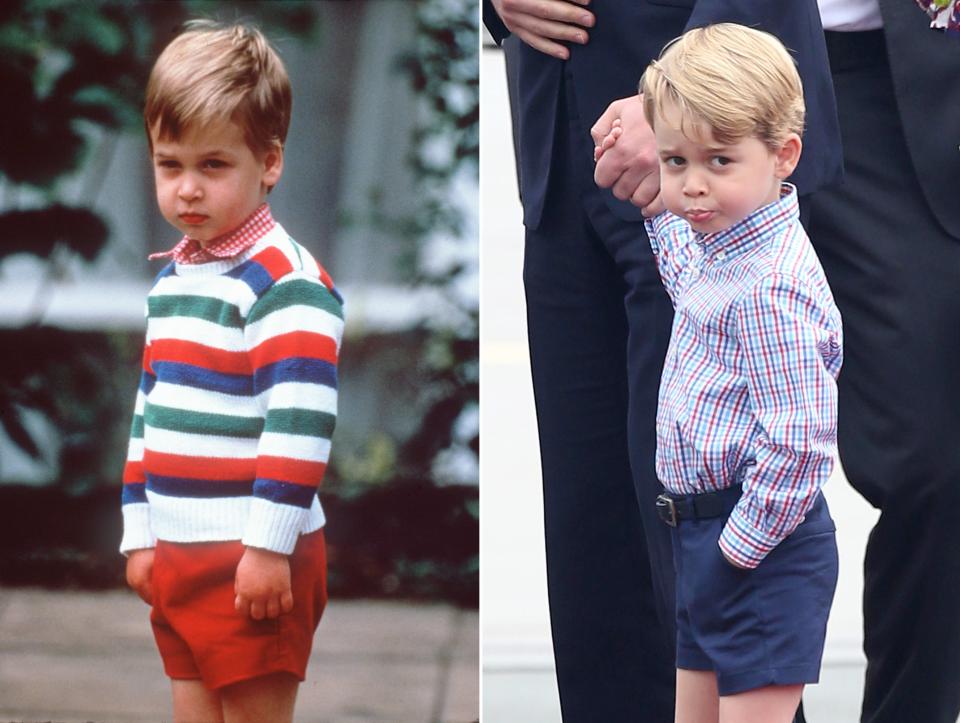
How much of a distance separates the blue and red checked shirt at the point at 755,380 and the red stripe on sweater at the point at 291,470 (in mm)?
511

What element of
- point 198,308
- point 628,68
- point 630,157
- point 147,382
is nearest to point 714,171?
point 630,157

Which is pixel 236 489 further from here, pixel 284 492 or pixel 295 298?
pixel 295 298

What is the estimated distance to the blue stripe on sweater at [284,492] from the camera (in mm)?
2109

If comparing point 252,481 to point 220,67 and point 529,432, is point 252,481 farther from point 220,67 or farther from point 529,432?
point 529,432

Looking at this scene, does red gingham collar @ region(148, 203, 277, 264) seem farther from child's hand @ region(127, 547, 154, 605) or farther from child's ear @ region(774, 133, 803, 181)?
child's ear @ region(774, 133, 803, 181)

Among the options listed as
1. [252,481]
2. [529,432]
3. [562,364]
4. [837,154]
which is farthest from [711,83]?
[529,432]

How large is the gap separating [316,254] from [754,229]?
2.17ft

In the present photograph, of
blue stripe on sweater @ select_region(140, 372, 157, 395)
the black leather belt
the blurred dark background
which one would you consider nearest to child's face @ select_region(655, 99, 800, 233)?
the black leather belt

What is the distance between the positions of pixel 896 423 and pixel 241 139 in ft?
3.33

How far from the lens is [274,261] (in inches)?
83.7

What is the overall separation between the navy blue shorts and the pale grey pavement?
1.85ft

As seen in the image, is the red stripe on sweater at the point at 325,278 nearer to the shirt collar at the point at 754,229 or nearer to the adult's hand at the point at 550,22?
the adult's hand at the point at 550,22

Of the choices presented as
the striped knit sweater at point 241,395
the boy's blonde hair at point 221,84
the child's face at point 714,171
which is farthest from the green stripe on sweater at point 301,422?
the child's face at point 714,171

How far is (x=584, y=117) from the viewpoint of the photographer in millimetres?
2104
